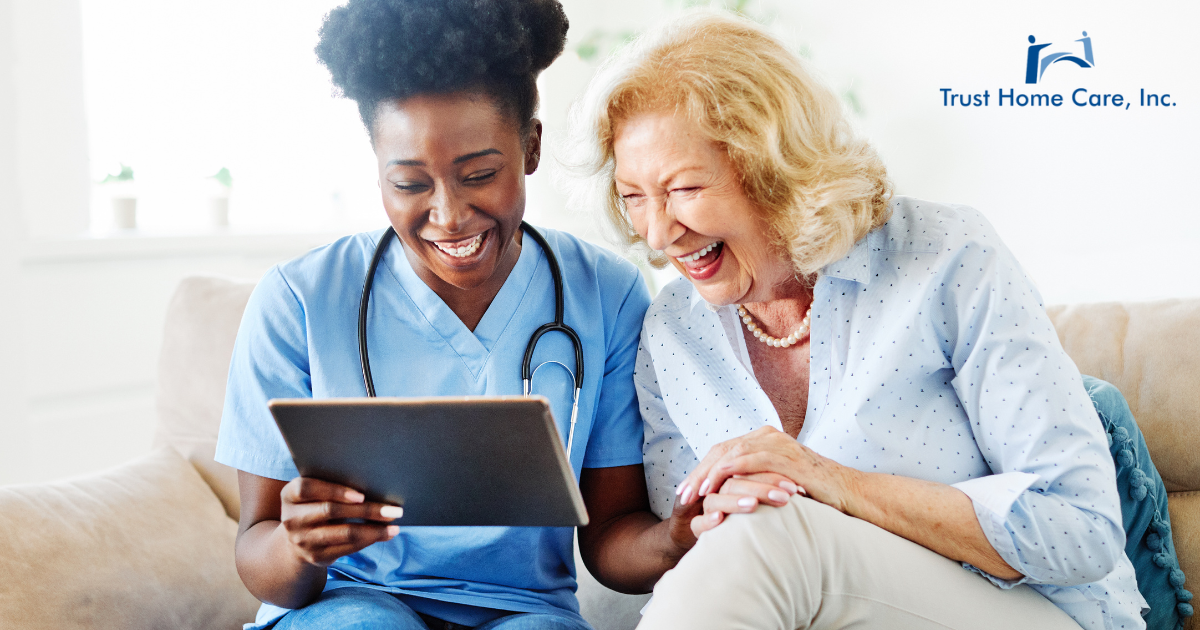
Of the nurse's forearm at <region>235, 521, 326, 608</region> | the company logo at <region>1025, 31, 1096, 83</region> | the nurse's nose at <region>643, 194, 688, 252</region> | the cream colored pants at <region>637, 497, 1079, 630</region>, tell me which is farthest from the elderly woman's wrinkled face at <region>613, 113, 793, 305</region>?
the company logo at <region>1025, 31, 1096, 83</region>

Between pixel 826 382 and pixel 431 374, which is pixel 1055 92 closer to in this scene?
pixel 826 382

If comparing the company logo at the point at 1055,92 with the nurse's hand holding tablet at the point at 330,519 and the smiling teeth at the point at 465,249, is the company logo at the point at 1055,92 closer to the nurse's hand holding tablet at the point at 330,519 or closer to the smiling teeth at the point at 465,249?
the smiling teeth at the point at 465,249

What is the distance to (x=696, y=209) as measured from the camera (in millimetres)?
1160

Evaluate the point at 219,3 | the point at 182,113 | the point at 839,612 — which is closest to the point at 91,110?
the point at 182,113

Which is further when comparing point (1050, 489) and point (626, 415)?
point (626, 415)

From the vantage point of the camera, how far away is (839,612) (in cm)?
94

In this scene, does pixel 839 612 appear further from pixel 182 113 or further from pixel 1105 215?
pixel 182 113

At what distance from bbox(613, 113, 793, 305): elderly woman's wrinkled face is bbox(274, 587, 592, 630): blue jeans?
0.46m

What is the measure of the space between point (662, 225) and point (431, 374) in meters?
0.36

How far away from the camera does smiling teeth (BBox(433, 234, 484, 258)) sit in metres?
1.21

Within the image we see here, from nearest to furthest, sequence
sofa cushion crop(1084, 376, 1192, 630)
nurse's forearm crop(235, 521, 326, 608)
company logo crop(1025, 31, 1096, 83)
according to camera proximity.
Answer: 1. nurse's forearm crop(235, 521, 326, 608)
2. sofa cushion crop(1084, 376, 1192, 630)
3. company logo crop(1025, 31, 1096, 83)

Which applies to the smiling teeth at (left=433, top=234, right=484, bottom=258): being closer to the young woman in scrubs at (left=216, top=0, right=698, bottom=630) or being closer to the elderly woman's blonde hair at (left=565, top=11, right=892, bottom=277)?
the young woman in scrubs at (left=216, top=0, right=698, bottom=630)

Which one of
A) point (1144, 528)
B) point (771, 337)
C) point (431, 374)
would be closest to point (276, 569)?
point (431, 374)

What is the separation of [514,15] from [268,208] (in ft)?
8.64
